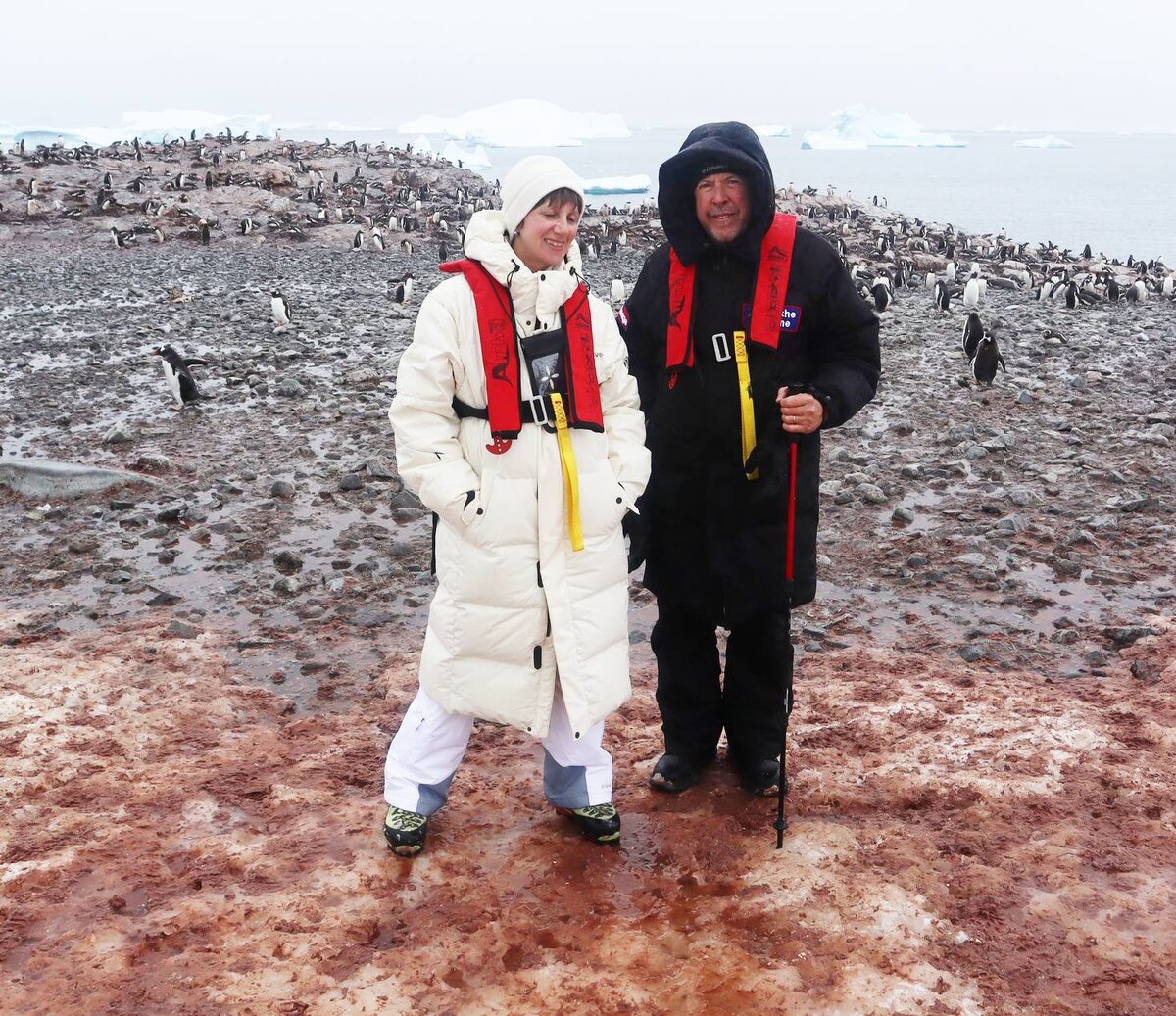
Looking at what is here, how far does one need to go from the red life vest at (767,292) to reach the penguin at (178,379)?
21.9ft

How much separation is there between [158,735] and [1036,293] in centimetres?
1707

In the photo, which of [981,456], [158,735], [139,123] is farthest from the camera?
[139,123]

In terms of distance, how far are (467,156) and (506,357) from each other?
7264 cm

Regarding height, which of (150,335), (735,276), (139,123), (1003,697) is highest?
(139,123)

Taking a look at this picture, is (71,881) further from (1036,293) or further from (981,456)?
(1036,293)

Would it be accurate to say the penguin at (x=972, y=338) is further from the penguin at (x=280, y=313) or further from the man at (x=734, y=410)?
the man at (x=734, y=410)

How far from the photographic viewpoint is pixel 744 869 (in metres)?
2.75

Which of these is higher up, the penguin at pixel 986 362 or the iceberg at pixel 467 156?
the iceberg at pixel 467 156

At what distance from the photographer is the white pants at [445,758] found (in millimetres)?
2797

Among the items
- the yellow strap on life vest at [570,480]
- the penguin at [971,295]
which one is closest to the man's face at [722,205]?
the yellow strap on life vest at [570,480]

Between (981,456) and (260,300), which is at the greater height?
(260,300)

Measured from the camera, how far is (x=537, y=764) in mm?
3449

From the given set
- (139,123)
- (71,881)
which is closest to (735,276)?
(71,881)

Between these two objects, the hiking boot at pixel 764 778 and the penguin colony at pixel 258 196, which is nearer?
the hiking boot at pixel 764 778
